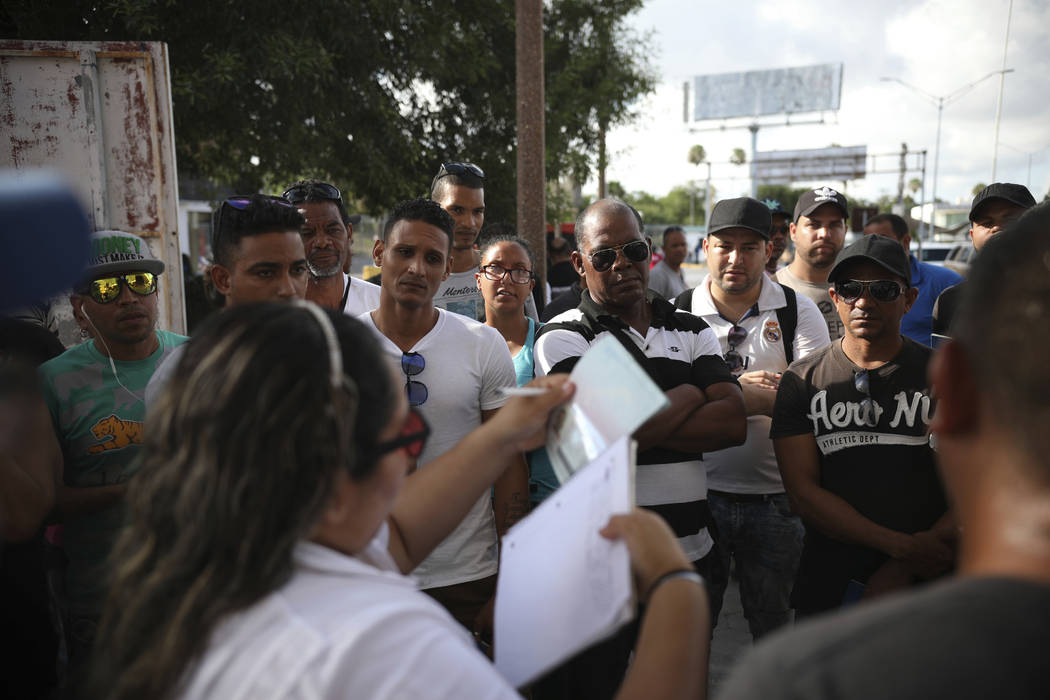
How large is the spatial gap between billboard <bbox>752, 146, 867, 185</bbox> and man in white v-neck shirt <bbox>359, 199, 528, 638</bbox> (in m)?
45.0

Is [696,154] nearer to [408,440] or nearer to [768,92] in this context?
[768,92]

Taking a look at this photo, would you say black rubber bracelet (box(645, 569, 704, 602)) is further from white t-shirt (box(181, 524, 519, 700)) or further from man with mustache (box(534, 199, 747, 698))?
man with mustache (box(534, 199, 747, 698))

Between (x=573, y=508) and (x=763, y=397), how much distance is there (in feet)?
7.37

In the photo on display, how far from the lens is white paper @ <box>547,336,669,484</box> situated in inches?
53.1

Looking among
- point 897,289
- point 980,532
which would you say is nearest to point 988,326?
point 980,532

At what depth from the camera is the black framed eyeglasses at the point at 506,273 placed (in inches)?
158

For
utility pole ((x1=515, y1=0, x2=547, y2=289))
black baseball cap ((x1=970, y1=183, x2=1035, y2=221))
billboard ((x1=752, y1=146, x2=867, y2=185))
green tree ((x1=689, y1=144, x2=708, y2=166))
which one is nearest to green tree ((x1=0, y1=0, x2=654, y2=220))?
utility pole ((x1=515, y1=0, x2=547, y2=289))

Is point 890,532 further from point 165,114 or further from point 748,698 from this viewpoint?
point 165,114

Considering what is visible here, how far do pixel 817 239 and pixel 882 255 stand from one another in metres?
1.84

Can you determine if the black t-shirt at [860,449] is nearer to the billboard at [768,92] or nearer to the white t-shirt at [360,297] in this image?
the white t-shirt at [360,297]

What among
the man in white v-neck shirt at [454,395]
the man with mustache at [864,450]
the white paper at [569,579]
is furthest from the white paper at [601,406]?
the man with mustache at [864,450]

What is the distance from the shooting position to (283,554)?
1119mm

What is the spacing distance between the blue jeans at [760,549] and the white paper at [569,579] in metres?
2.19

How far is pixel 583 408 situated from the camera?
1573mm
